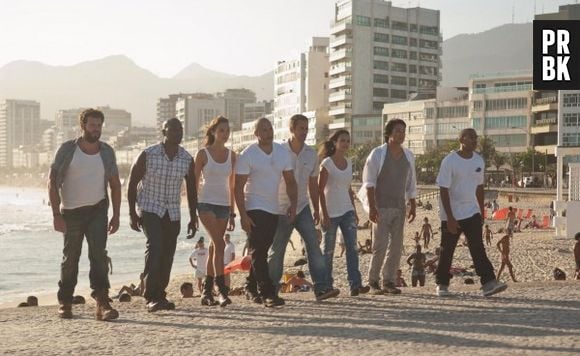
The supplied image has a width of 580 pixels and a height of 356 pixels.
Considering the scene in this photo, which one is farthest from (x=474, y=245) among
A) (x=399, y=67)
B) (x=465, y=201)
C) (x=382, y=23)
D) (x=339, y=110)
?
(x=399, y=67)

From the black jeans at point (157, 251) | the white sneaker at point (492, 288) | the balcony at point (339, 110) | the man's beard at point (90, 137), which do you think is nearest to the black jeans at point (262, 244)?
the black jeans at point (157, 251)

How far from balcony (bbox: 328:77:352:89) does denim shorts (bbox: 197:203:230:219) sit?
11327 cm

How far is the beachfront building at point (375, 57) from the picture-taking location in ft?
397

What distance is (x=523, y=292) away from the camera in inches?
369

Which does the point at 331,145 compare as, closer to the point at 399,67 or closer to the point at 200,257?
the point at 200,257

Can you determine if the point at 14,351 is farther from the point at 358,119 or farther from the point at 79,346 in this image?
the point at 358,119

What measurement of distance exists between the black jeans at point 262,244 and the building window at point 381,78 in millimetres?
116551

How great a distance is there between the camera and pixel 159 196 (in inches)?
317

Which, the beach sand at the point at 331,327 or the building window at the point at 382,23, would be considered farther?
the building window at the point at 382,23

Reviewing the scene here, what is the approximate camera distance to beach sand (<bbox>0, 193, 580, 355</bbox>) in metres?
6.28

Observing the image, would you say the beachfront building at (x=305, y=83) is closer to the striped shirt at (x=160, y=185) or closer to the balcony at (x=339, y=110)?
the balcony at (x=339, y=110)

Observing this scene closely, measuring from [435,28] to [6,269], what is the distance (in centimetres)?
10324

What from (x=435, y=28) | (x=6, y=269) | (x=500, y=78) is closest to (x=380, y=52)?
(x=435, y=28)

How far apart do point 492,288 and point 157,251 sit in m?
3.39
